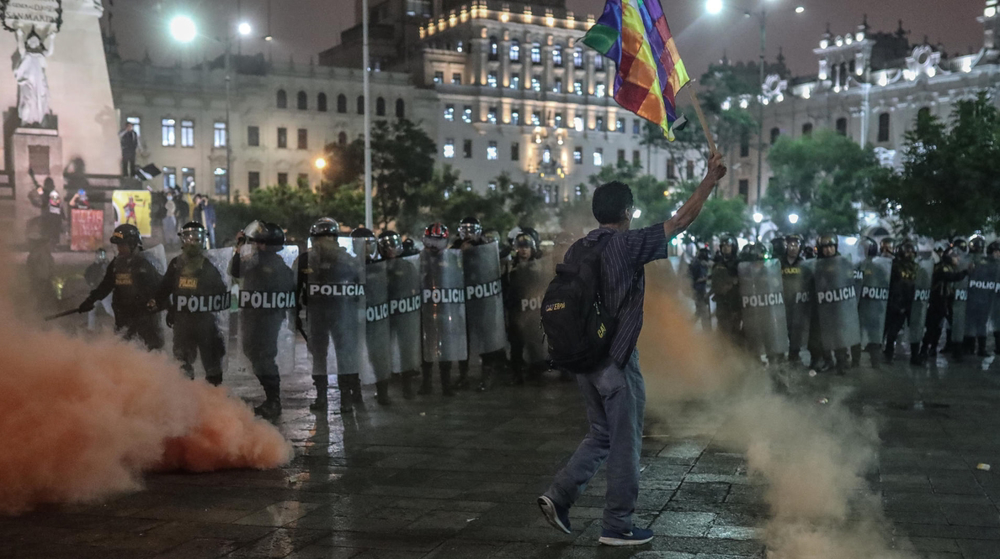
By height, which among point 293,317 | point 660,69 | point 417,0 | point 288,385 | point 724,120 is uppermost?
point 417,0

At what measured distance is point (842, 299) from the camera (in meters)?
13.7

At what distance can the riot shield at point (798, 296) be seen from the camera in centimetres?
1400

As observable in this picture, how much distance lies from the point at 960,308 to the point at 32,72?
27.8 metres

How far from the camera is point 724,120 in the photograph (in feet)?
236

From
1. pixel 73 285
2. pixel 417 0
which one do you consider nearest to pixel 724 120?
pixel 417 0

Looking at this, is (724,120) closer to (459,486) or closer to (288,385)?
(288,385)

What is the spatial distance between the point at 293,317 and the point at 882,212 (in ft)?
78.5

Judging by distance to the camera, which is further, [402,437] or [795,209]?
[795,209]

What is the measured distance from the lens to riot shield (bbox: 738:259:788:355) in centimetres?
1357

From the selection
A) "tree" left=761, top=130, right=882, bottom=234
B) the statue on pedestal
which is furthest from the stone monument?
"tree" left=761, top=130, right=882, bottom=234

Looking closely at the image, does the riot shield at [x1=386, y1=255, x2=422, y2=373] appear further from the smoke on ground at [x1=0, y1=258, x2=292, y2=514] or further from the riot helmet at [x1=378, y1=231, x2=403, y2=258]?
the smoke on ground at [x1=0, y1=258, x2=292, y2=514]

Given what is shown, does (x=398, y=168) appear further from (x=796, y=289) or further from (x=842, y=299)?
(x=842, y=299)

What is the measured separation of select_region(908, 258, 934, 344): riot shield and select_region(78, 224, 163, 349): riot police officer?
10.5m

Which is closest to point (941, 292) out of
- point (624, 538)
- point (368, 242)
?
point (368, 242)
